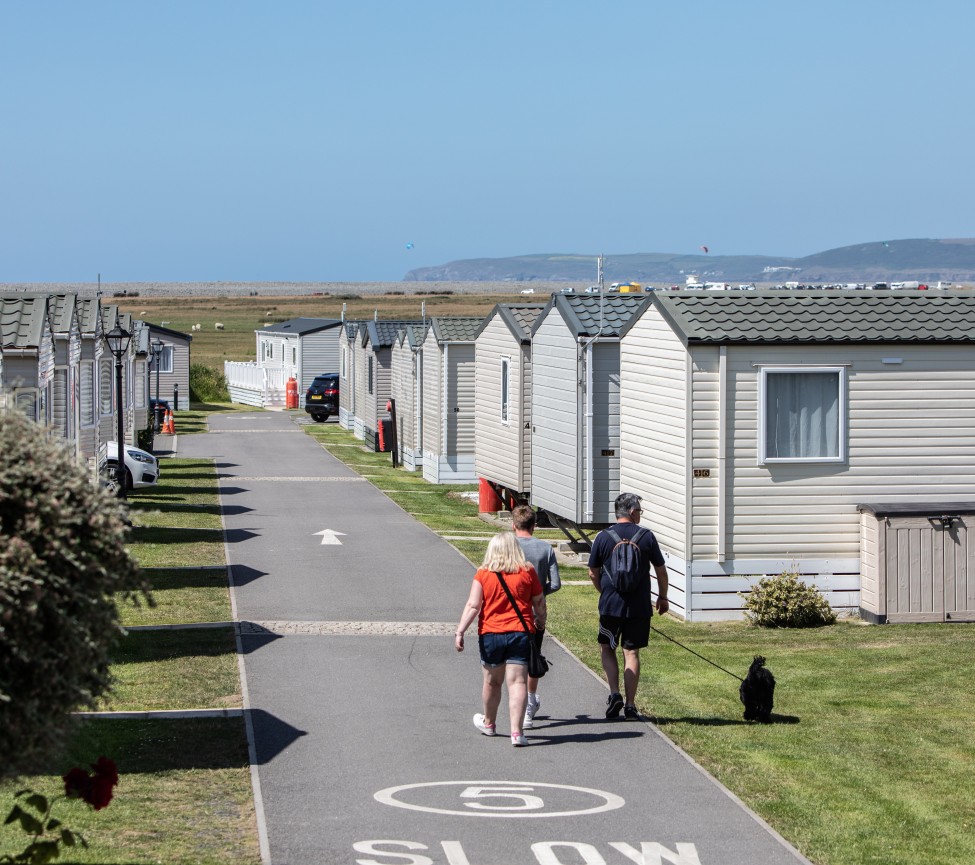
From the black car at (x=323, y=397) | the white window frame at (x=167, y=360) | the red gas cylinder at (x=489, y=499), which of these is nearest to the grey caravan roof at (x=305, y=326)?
the black car at (x=323, y=397)

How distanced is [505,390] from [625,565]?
14203mm

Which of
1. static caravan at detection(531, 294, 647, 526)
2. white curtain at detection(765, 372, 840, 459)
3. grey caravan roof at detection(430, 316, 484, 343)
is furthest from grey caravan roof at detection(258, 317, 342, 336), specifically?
white curtain at detection(765, 372, 840, 459)

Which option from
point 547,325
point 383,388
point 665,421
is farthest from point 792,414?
point 383,388

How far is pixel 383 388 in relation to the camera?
4169 centimetres

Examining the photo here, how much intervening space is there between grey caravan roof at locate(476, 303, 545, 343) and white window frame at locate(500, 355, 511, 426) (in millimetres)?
732

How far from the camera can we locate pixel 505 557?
35.2 ft

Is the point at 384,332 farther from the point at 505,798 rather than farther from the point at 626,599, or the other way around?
the point at 505,798

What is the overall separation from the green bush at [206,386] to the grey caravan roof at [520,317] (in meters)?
43.5

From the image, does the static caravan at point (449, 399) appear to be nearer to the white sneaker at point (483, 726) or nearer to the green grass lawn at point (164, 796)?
the white sneaker at point (483, 726)

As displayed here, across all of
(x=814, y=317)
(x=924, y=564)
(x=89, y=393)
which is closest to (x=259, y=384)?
(x=89, y=393)

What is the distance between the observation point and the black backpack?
1149cm

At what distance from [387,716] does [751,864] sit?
416 cm

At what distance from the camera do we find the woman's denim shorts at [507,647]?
10695 millimetres

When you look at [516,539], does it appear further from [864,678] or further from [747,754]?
[864,678]
